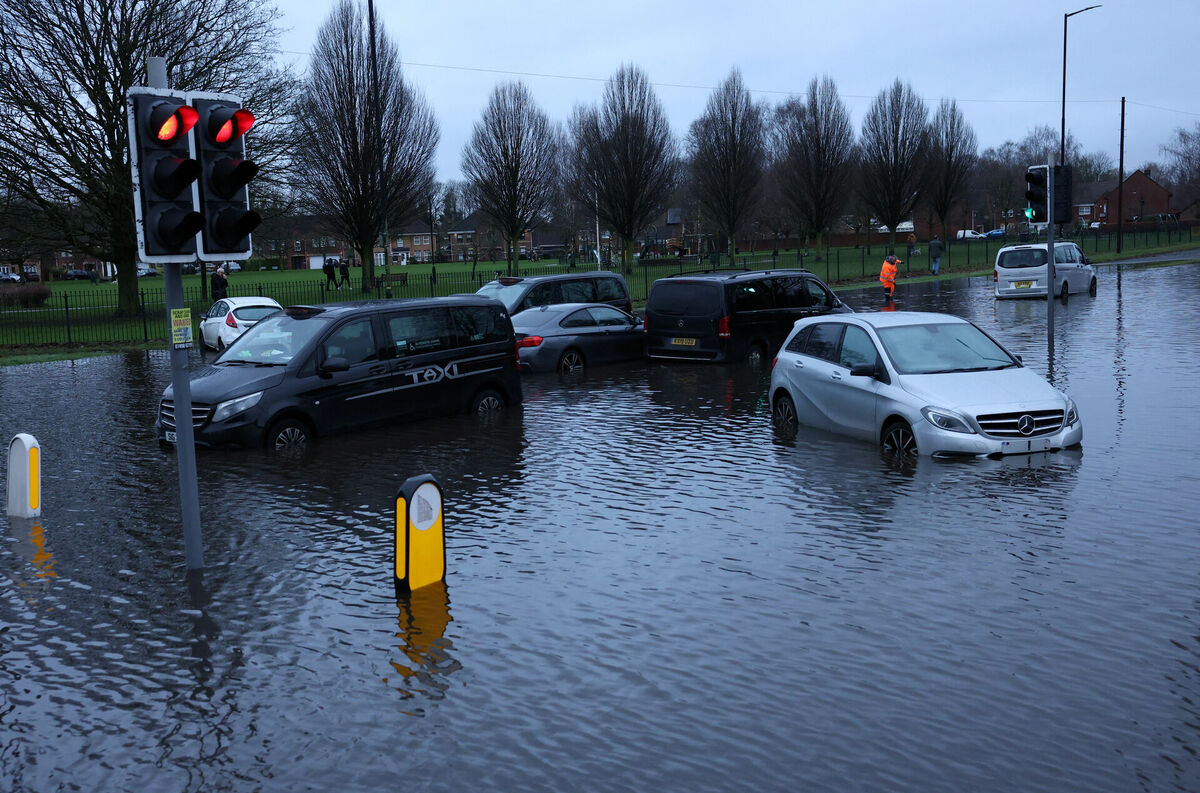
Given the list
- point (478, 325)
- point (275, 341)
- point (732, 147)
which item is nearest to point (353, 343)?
point (275, 341)

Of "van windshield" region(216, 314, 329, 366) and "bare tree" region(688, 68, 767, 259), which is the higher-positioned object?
"bare tree" region(688, 68, 767, 259)

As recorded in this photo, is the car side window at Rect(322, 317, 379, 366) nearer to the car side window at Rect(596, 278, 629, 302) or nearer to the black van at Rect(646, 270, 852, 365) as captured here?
the black van at Rect(646, 270, 852, 365)

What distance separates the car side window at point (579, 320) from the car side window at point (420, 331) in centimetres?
548

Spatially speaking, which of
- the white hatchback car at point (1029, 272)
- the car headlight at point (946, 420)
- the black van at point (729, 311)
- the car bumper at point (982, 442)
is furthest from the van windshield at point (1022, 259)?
the car headlight at point (946, 420)

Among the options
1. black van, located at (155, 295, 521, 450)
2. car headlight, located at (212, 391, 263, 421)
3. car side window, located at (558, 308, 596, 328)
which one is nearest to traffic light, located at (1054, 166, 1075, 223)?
car side window, located at (558, 308, 596, 328)

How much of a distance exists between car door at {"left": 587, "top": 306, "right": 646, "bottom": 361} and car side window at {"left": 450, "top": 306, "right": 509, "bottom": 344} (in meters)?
5.16

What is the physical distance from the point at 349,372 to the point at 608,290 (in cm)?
1047

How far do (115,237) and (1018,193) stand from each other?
103 metres

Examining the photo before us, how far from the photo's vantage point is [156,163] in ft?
23.3

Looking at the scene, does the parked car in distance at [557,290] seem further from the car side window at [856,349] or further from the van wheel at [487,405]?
the car side window at [856,349]

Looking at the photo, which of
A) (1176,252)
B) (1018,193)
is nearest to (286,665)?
(1176,252)

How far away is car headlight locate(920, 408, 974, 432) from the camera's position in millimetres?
10586

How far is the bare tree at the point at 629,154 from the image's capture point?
4641 cm

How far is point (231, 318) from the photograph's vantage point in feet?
86.0
